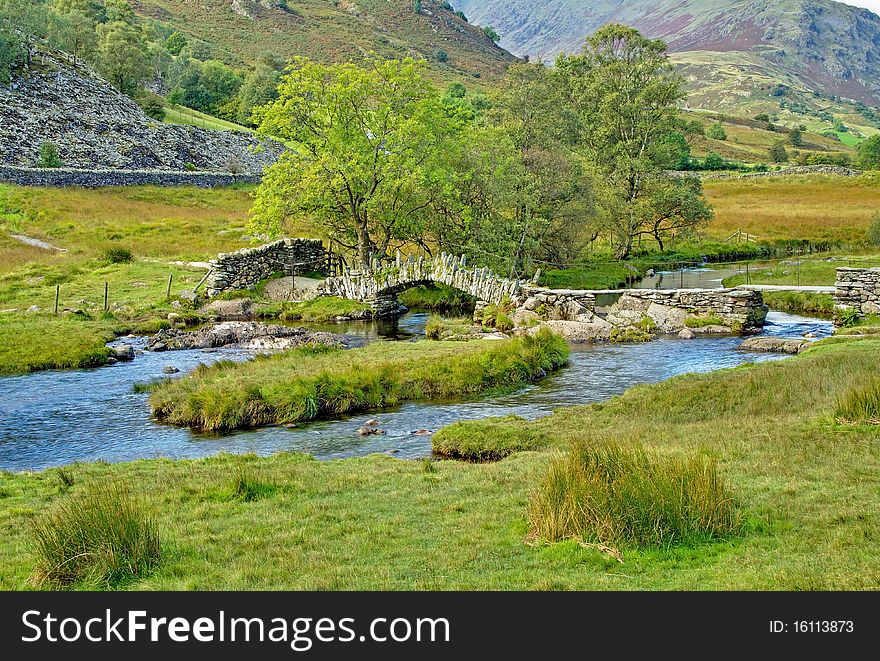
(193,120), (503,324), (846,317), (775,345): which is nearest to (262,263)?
(503,324)

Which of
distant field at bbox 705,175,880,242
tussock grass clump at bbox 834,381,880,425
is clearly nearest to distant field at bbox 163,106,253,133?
distant field at bbox 705,175,880,242

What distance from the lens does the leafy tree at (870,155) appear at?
13312 centimetres

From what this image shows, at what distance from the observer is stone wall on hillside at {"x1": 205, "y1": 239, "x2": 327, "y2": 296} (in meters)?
44.6

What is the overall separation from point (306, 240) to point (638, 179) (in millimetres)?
29693

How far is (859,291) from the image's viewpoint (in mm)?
38000

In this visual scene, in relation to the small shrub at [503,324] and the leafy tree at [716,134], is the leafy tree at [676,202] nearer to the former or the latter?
the small shrub at [503,324]

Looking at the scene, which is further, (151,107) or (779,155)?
(779,155)

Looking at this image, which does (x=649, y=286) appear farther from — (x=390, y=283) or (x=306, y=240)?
(x=306, y=240)

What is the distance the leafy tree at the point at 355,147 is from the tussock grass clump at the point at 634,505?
117 feet

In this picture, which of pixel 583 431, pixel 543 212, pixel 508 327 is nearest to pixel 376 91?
pixel 543 212

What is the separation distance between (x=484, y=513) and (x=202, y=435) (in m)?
11.8

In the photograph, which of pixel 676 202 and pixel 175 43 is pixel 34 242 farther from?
pixel 175 43

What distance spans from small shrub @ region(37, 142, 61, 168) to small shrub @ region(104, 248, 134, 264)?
Result: 114 feet
